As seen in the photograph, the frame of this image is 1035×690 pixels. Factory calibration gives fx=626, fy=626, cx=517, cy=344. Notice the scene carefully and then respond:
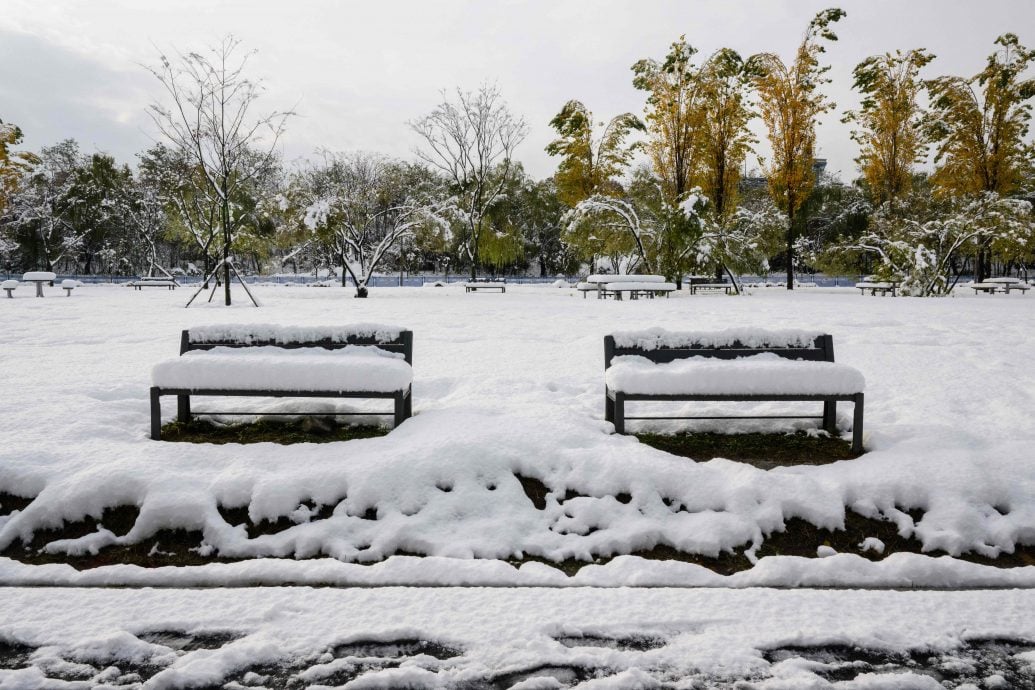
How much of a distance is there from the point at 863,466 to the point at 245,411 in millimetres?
4636

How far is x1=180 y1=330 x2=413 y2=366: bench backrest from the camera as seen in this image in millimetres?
5121

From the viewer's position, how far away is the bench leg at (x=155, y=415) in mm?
4500

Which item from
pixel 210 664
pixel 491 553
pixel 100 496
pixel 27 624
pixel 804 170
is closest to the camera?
pixel 210 664

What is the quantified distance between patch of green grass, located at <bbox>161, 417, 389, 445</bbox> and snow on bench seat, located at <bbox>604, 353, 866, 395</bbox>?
207 centimetres

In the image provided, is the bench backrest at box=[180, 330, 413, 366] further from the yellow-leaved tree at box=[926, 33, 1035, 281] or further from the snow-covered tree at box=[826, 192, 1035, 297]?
the yellow-leaved tree at box=[926, 33, 1035, 281]

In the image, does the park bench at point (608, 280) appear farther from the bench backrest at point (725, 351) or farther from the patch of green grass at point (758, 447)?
the patch of green grass at point (758, 447)

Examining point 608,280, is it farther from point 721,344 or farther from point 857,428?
point 857,428

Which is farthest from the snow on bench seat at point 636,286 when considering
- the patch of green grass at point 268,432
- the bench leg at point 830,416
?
the patch of green grass at point 268,432

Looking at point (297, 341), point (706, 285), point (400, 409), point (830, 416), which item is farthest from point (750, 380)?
point (706, 285)

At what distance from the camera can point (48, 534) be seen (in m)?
3.45

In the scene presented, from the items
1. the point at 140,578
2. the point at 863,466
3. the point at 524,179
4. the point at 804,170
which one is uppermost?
the point at 524,179

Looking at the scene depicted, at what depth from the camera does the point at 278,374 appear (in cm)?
440

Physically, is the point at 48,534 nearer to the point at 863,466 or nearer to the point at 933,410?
the point at 863,466

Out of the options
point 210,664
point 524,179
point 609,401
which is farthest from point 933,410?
point 524,179
